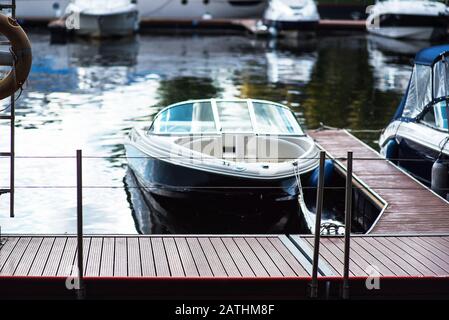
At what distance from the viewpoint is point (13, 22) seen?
9.58 metres

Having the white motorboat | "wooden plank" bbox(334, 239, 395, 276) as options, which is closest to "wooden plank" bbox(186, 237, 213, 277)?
"wooden plank" bbox(334, 239, 395, 276)

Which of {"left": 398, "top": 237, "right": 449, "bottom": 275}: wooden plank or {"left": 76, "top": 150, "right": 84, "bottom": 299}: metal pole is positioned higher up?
{"left": 76, "top": 150, "right": 84, "bottom": 299}: metal pole

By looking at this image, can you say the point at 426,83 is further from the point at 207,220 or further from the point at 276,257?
the point at 276,257

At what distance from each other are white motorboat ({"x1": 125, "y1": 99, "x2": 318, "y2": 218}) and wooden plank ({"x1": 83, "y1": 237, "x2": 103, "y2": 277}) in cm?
262

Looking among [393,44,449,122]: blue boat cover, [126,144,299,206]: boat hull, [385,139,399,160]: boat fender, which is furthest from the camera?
[385,139,399,160]: boat fender

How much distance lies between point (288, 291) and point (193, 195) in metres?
4.58

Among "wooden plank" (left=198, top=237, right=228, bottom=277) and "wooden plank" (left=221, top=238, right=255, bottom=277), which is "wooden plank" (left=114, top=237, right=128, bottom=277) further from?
"wooden plank" (left=221, top=238, right=255, bottom=277)

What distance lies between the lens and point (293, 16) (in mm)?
44219

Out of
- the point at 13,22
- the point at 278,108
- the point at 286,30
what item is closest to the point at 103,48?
the point at 286,30

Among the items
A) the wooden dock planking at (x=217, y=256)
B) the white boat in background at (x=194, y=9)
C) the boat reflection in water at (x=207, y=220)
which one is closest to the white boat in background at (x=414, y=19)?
the white boat in background at (x=194, y=9)

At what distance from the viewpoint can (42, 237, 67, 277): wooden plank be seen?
8.64m

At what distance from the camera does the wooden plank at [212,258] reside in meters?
8.76

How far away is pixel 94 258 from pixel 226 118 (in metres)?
5.75

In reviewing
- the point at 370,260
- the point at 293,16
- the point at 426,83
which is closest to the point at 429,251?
the point at 370,260
